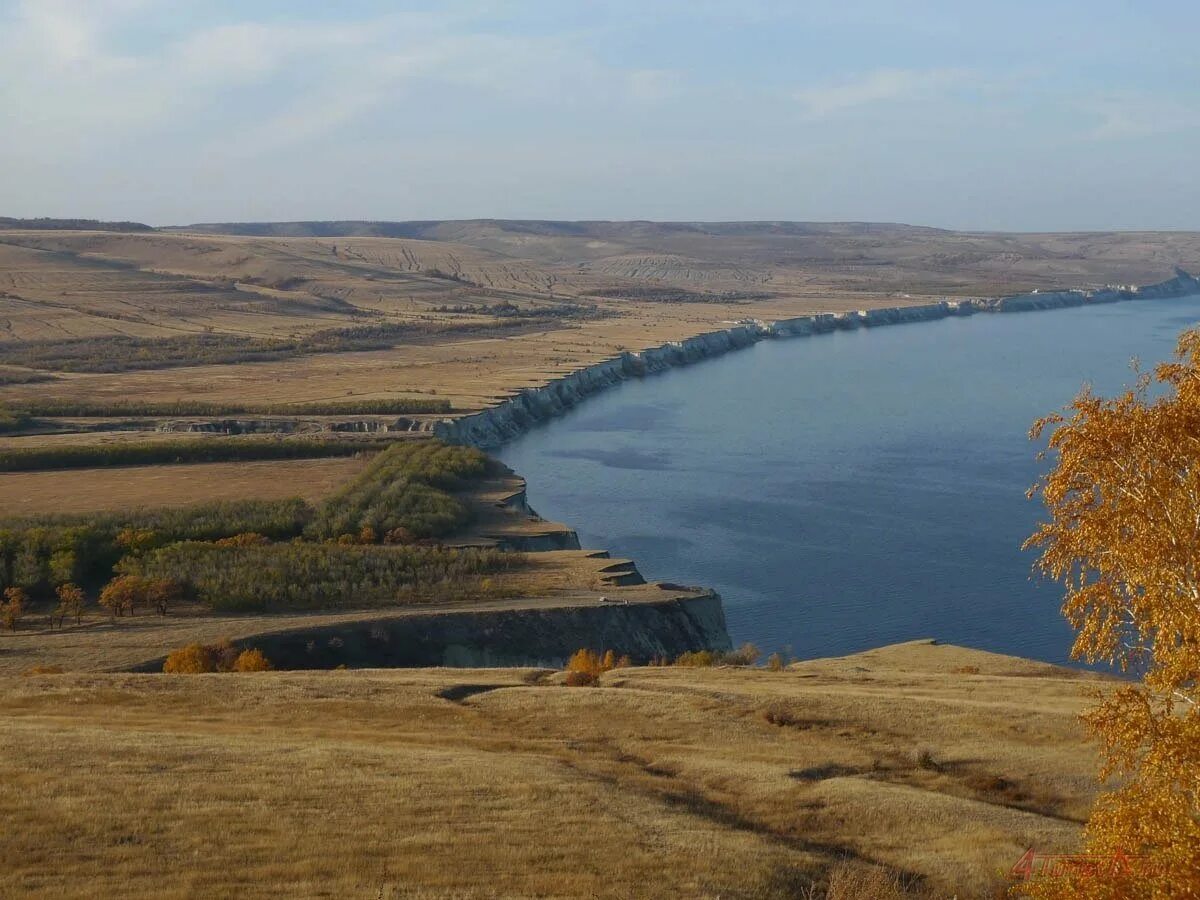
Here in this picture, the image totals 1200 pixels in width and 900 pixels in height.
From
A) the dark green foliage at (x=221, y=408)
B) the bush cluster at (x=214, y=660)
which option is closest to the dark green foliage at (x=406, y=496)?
the dark green foliage at (x=221, y=408)

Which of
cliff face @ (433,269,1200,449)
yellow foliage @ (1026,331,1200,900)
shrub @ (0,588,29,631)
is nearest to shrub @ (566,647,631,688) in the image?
shrub @ (0,588,29,631)

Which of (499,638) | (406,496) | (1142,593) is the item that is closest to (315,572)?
(499,638)

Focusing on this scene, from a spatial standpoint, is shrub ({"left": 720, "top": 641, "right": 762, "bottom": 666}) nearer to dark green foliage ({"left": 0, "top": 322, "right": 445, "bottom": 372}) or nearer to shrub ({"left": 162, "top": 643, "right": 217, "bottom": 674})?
shrub ({"left": 162, "top": 643, "right": 217, "bottom": 674})

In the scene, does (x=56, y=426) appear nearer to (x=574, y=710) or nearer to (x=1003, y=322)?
(x=574, y=710)

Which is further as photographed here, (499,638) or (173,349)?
(173,349)

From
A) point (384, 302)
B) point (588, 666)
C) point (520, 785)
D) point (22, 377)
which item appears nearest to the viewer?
point (520, 785)

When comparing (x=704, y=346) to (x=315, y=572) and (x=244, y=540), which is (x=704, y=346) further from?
(x=315, y=572)

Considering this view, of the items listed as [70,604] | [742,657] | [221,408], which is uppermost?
[221,408]
